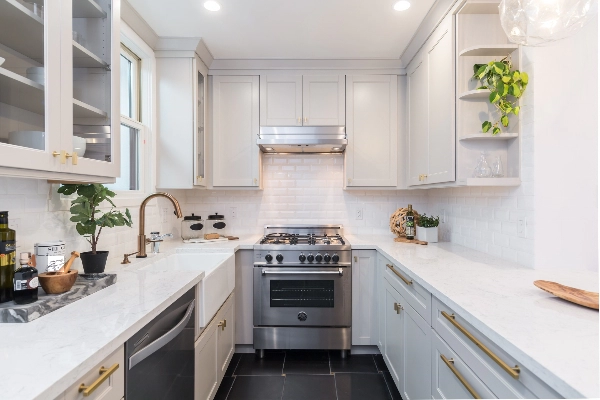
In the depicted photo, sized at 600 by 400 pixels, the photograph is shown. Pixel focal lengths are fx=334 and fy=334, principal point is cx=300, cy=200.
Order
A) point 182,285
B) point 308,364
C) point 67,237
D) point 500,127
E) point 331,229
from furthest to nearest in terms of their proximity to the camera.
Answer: point 331,229, point 308,364, point 500,127, point 67,237, point 182,285

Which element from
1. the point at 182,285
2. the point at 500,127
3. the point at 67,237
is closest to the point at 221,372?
the point at 182,285

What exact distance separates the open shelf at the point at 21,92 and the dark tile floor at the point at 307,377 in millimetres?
2046

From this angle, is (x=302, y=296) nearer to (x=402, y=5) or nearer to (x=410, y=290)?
(x=410, y=290)

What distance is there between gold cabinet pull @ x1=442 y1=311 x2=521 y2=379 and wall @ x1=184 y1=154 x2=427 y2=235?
2038 millimetres

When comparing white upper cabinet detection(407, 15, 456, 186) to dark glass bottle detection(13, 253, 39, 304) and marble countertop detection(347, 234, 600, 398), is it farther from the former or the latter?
dark glass bottle detection(13, 253, 39, 304)

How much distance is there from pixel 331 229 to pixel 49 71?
2.57m

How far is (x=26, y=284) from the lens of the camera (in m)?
1.20

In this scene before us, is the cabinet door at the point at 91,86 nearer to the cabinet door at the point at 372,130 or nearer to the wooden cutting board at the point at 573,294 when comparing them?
the wooden cutting board at the point at 573,294

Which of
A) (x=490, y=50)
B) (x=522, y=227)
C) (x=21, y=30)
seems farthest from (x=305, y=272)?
(x=21, y=30)

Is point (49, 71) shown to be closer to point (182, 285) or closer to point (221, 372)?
point (182, 285)

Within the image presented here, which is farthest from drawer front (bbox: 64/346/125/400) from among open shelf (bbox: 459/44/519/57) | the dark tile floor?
open shelf (bbox: 459/44/519/57)

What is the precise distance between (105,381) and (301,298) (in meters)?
1.91

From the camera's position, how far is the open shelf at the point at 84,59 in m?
1.34

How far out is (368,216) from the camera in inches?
135
